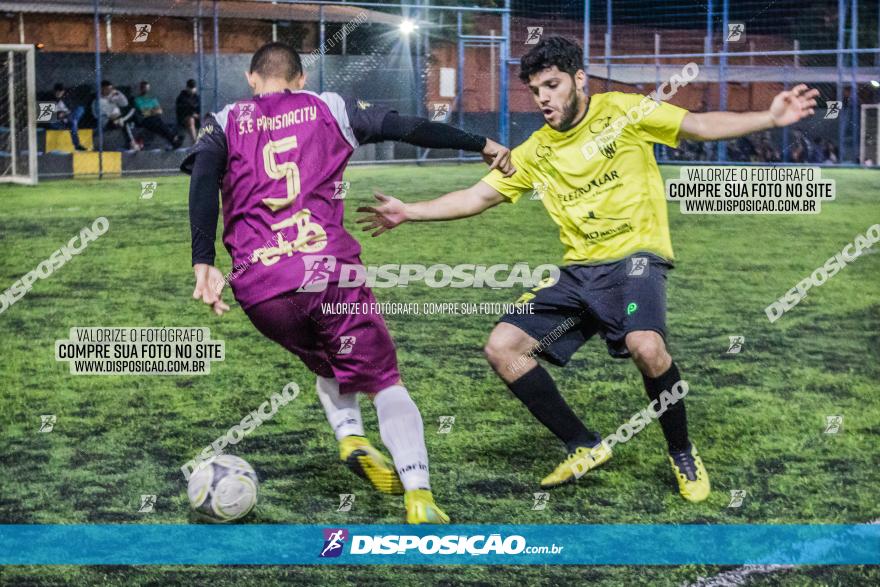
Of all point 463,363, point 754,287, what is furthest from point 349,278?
point 754,287

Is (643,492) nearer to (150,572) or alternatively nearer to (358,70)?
(150,572)

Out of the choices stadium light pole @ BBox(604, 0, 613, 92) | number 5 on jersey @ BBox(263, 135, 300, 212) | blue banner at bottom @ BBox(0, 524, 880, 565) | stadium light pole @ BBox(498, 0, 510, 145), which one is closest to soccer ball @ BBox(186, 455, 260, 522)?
blue banner at bottom @ BBox(0, 524, 880, 565)

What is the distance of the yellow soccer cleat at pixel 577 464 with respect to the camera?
4547 mm

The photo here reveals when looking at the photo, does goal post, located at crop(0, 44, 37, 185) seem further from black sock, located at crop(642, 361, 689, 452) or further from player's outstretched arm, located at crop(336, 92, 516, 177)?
black sock, located at crop(642, 361, 689, 452)

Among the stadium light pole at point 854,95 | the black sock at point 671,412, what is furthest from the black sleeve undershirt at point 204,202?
the stadium light pole at point 854,95

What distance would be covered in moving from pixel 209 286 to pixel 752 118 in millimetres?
1885

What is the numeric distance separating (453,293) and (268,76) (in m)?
4.07

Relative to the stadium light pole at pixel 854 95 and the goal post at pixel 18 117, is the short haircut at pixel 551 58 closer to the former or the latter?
the goal post at pixel 18 117

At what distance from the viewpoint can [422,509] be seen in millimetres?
4062

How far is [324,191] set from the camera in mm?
4227

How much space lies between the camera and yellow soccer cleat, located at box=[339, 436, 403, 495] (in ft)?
14.7

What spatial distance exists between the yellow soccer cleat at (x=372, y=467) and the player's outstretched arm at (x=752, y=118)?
1.61 m

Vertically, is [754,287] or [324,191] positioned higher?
[324,191]

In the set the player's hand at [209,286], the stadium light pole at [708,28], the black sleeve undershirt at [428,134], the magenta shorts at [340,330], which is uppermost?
the stadium light pole at [708,28]
